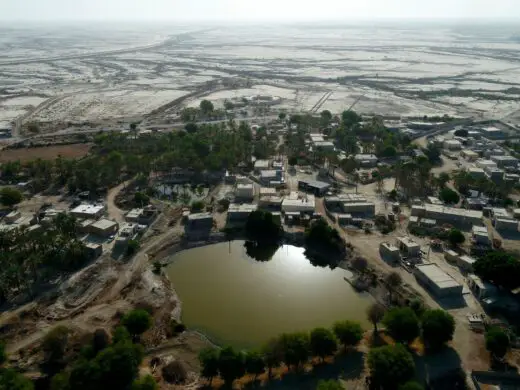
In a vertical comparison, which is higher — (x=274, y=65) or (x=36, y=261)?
(x=36, y=261)

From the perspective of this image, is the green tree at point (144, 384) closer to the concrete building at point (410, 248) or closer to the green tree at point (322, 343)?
the green tree at point (322, 343)

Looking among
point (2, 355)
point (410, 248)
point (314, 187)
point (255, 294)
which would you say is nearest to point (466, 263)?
point (410, 248)

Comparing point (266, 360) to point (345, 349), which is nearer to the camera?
point (266, 360)

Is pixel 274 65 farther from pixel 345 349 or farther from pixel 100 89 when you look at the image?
pixel 345 349

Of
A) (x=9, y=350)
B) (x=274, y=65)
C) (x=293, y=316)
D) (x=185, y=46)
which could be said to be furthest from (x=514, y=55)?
(x=9, y=350)

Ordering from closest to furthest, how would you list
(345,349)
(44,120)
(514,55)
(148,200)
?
(345,349), (148,200), (44,120), (514,55)

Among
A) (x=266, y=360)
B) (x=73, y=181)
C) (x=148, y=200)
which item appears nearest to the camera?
(x=266, y=360)

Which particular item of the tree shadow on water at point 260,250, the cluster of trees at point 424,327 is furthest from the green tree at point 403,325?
the tree shadow on water at point 260,250

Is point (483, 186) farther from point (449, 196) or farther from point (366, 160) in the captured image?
point (366, 160)
